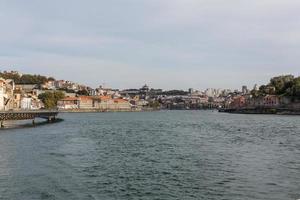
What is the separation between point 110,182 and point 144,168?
211 inches

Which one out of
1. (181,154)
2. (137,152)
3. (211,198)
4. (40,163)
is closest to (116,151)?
(137,152)

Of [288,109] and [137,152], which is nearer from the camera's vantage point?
[137,152]

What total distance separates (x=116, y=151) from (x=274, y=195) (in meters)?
20.9

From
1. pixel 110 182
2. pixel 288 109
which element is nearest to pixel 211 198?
pixel 110 182

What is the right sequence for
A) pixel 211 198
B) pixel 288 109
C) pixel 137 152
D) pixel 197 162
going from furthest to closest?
pixel 288 109
pixel 137 152
pixel 197 162
pixel 211 198

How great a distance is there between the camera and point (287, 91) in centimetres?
18425

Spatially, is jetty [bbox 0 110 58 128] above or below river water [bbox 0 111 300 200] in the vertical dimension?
above

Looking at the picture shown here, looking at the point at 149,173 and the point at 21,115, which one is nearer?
the point at 149,173

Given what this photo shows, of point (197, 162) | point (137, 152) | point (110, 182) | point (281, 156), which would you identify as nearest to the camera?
point (110, 182)

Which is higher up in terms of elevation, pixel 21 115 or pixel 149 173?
pixel 21 115

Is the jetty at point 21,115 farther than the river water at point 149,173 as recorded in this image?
Yes

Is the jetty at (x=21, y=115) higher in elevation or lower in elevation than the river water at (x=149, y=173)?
higher

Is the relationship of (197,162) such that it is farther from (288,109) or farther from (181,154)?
(288,109)

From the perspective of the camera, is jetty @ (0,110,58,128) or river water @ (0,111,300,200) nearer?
river water @ (0,111,300,200)
